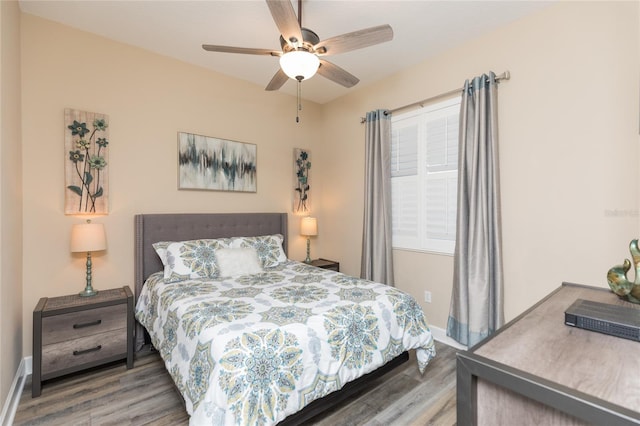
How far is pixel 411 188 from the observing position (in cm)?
332

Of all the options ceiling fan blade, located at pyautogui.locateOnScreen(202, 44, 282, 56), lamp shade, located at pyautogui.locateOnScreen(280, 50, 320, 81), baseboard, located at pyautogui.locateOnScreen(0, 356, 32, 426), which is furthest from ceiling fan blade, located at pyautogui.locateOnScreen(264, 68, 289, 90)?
baseboard, located at pyautogui.locateOnScreen(0, 356, 32, 426)

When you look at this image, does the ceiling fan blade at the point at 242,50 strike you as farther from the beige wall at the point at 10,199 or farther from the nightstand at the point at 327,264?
the nightstand at the point at 327,264

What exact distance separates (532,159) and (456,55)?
126cm

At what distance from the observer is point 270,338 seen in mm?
1558

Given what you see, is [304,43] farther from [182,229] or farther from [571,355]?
[182,229]

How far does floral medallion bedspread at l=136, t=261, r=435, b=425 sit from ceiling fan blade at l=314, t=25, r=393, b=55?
171 centimetres

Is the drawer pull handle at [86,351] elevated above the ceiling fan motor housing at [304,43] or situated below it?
below

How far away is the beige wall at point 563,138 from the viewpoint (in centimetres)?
203

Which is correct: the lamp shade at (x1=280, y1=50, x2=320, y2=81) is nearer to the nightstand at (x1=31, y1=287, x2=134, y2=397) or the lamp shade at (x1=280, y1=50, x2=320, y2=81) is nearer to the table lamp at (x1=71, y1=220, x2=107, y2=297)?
the table lamp at (x1=71, y1=220, x2=107, y2=297)

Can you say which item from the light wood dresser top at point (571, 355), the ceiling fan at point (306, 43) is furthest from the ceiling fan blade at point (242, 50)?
the light wood dresser top at point (571, 355)

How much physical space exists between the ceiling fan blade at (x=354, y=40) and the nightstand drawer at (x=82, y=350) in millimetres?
2696

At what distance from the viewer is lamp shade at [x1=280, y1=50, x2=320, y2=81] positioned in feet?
6.12

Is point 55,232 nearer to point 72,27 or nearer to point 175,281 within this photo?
point 175,281

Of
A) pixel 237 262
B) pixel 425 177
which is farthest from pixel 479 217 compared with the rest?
pixel 237 262
